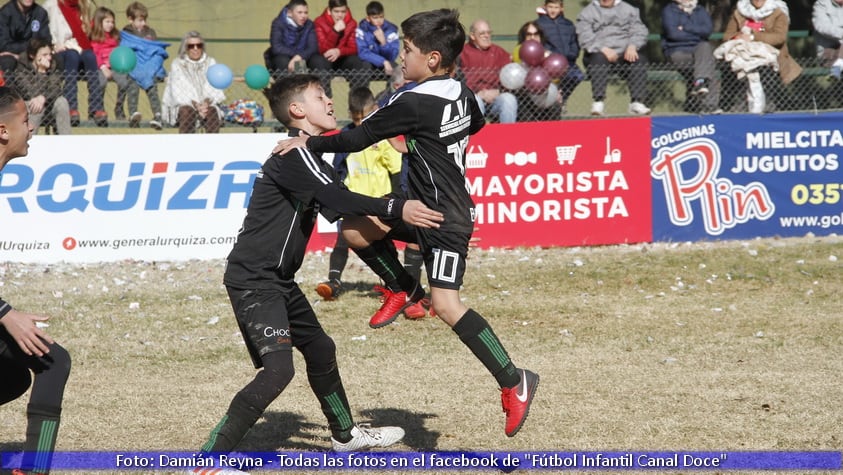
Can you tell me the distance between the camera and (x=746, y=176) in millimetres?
13594

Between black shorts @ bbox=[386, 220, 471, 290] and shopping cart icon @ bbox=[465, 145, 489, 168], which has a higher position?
black shorts @ bbox=[386, 220, 471, 290]

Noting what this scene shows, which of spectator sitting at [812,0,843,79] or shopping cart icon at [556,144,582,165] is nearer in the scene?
shopping cart icon at [556,144,582,165]

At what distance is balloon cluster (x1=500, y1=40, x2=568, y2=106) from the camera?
13688 mm

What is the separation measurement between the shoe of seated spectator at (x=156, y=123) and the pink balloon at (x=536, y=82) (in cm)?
488

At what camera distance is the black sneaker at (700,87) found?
14727 mm

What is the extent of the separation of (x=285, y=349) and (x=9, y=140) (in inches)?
65.3

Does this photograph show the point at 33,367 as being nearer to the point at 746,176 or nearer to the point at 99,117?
the point at 99,117

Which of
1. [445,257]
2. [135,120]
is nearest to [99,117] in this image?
[135,120]

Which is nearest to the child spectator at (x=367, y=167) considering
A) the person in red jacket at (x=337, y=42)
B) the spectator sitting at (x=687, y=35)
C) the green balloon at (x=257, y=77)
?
the green balloon at (x=257, y=77)

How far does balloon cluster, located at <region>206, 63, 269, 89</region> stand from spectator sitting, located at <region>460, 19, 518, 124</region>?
266 cm

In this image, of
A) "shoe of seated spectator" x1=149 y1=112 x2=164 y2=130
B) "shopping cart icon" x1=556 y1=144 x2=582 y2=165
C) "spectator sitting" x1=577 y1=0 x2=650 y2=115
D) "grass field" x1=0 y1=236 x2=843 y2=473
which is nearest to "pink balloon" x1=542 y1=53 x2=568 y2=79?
"spectator sitting" x1=577 y1=0 x2=650 y2=115

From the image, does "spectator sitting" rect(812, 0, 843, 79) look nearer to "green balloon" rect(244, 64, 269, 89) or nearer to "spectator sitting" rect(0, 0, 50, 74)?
"green balloon" rect(244, 64, 269, 89)

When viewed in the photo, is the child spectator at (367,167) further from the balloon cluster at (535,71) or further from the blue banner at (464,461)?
the blue banner at (464,461)

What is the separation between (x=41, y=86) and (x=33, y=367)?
29.5 ft
